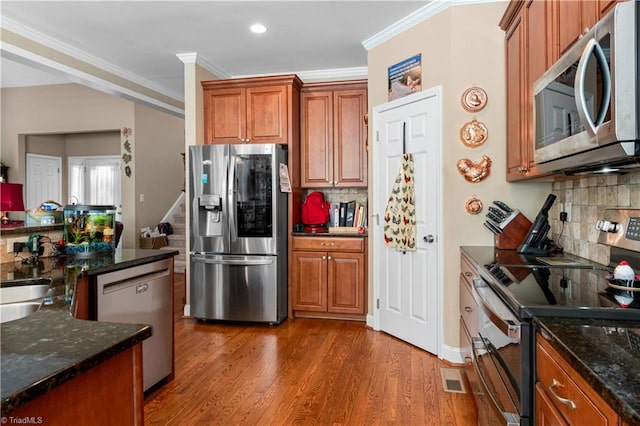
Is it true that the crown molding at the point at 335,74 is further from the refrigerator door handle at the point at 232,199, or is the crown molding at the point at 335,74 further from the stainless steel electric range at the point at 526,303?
the stainless steel electric range at the point at 526,303

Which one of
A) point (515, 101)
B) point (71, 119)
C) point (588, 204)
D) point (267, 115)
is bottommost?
point (588, 204)

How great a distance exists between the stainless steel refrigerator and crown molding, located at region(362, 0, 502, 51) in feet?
4.45

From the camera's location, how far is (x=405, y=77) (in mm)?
3227

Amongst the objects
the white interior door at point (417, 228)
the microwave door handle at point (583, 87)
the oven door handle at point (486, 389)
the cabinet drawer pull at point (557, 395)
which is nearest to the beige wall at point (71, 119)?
the white interior door at point (417, 228)

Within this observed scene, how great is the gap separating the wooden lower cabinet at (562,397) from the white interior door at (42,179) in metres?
8.01

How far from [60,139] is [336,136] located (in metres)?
6.14

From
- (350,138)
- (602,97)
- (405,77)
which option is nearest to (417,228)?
(405,77)

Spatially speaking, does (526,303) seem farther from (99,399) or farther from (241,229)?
(241,229)

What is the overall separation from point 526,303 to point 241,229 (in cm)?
293

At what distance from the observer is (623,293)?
1344mm

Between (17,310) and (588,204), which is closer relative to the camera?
(17,310)

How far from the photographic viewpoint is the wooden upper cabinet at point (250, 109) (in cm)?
398

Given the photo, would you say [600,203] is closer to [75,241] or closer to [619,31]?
[619,31]

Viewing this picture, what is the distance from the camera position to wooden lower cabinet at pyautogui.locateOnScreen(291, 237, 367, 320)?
151 inches
